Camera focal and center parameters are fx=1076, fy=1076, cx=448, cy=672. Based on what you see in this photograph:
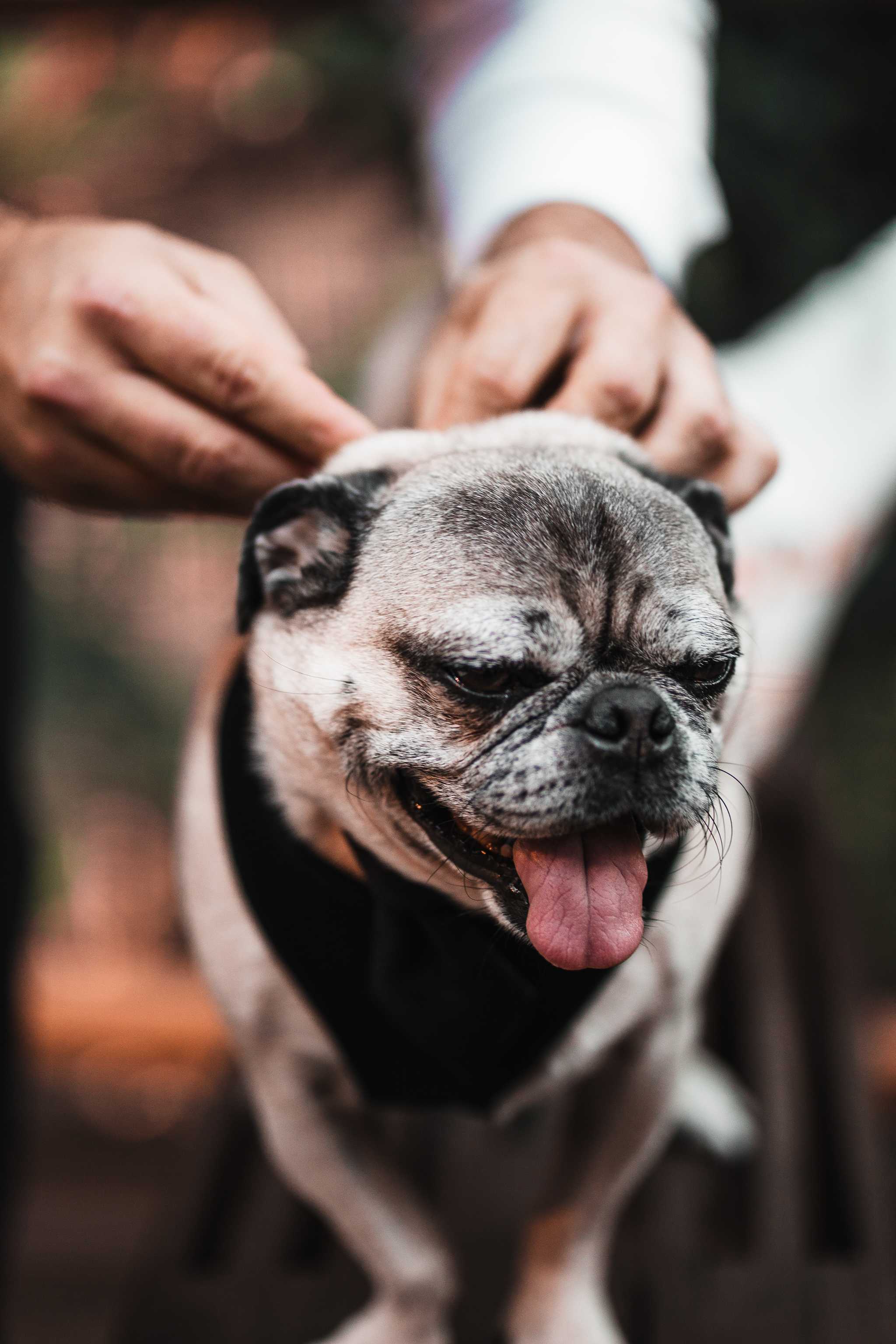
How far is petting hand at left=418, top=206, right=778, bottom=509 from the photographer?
1.03m

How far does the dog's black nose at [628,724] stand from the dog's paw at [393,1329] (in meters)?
0.79

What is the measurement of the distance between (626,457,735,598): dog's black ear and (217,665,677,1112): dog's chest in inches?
11.8

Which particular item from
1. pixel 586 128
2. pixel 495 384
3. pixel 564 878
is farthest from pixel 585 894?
pixel 586 128

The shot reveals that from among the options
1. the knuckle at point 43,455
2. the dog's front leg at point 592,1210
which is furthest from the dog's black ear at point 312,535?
the dog's front leg at point 592,1210

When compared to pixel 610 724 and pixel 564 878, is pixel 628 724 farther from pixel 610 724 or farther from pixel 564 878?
pixel 564 878

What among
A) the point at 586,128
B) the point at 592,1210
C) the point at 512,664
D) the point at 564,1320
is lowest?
the point at 564,1320

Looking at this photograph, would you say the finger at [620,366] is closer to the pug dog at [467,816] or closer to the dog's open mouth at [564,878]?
the pug dog at [467,816]

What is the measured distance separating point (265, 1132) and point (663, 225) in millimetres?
1223

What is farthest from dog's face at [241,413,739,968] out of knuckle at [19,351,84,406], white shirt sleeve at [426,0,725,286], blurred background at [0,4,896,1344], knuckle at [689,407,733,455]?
blurred background at [0,4,896,1344]

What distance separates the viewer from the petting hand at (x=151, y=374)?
981 millimetres

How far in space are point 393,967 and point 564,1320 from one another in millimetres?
574

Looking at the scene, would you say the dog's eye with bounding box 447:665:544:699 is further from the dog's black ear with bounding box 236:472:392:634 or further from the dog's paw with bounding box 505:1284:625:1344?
the dog's paw with bounding box 505:1284:625:1344

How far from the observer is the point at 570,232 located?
1194 millimetres

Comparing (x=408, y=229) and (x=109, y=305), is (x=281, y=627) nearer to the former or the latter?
(x=109, y=305)
